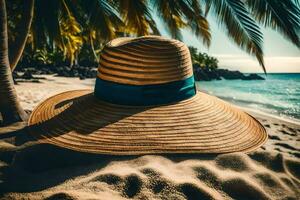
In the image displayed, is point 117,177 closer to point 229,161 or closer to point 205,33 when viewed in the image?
point 229,161

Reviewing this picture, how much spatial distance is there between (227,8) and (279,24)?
0.60m

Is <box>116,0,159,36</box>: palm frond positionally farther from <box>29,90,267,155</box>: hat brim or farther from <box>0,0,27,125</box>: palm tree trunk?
<box>29,90,267,155</box>: hat brim

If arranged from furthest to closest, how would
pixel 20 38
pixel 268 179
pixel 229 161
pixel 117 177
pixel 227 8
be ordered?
pixel 20 38
pixel 227 8
pixel 229 161
pixel 268 179
pixel 117 177

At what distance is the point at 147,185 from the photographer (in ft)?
7.27

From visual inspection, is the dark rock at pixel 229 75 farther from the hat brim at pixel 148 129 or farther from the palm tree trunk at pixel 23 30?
the hat brim at pixel 148 129

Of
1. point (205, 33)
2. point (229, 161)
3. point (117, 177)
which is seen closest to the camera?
point (117, 177)

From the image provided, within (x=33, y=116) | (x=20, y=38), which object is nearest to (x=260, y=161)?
(x=33, y=116)

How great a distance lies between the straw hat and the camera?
2.11 meters

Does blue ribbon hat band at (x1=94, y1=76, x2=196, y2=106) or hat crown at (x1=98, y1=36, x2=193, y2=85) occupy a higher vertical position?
hat crown at (x1=98, y1=36, x2=193, y2=85)

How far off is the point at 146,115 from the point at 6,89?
7.13 ft

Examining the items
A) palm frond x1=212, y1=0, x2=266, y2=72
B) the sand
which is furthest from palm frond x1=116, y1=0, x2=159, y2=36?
the sand

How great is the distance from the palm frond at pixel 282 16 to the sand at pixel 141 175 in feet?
3.83

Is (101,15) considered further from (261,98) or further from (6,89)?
(261,98)

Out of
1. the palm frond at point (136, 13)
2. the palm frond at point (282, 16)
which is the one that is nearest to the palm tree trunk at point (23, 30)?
the palm frond at point (136, 13)
